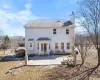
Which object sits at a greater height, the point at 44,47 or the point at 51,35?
the point at 51,35

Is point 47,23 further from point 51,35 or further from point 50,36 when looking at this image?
point 50,36

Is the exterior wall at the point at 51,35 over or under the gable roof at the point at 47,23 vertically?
under

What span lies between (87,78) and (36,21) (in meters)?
23.4

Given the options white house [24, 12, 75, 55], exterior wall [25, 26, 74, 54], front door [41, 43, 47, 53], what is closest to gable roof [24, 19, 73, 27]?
white house [24, 12, 75, 55]

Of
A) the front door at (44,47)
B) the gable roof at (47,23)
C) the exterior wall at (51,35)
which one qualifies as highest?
the gable roof at (47,23)

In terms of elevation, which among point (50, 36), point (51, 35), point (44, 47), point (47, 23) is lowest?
point (44, 47)

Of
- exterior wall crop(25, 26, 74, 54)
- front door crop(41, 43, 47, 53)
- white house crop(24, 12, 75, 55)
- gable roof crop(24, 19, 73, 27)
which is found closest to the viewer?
front door crop(41, 43, 47, 53)

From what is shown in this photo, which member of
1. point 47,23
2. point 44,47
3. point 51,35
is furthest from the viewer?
point 47,23

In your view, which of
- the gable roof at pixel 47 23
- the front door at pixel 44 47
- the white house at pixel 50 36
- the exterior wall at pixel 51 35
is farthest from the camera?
the gable roof at pixel 47 23

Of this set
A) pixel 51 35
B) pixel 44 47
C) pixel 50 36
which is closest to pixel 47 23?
pixel 51 35

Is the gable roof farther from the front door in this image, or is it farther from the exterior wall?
the front door

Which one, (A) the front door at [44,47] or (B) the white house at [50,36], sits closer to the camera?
(A) the front door at [44,47]

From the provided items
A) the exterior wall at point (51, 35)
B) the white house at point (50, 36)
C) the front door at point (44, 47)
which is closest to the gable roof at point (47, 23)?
the white house at point (50, 36)

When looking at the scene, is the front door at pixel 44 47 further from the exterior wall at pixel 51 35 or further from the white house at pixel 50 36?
the exterior wall at pixel 51 35
